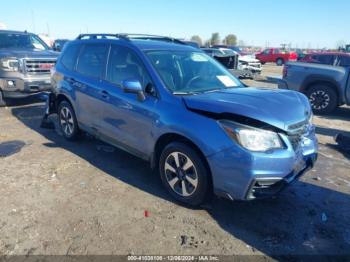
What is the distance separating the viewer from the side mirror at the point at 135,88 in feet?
12.8

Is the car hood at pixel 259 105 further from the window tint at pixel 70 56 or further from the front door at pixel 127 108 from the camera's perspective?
the window tint at pixel 70 56

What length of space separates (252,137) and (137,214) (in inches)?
59.5

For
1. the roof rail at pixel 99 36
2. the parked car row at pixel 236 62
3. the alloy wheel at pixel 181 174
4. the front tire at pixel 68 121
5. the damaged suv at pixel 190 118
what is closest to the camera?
the damaged suv at pixel 190 118

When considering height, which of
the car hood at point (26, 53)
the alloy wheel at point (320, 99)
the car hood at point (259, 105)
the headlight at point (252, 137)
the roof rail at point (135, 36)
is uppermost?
the roof rail at point (135, 36)

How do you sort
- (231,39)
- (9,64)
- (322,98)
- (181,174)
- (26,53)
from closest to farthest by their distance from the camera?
(181,174) → (9,64) → (26,53) → (322,98) → (231,39)

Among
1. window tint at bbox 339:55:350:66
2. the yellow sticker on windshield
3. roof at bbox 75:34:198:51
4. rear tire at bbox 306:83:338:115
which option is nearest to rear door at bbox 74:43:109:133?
roof at bbox 75:34:198:51

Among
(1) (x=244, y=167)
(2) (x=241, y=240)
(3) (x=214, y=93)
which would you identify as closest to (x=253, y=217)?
(2) (x=241, y=240)

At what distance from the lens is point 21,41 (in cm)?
954

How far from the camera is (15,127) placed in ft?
22.5

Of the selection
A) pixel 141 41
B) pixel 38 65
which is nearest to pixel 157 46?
pixel 141 41

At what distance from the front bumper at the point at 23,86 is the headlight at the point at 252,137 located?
671 cm

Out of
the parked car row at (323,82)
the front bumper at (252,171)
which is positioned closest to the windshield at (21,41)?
the parked car row at (323,82)

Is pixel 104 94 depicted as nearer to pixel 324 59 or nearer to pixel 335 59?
pixel 335 59

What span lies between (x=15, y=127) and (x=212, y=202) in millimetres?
4922
